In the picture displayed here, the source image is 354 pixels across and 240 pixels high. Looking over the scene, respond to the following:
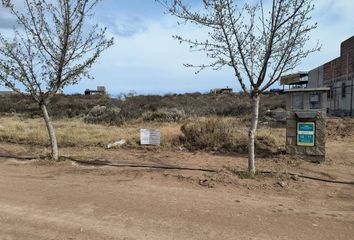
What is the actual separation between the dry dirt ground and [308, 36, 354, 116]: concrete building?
21.5 m

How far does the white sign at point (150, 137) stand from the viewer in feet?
42.5

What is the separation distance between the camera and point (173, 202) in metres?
6.76

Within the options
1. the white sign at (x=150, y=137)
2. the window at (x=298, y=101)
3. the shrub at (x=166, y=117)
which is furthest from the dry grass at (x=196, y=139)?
the shrub at (x=166, y=117)

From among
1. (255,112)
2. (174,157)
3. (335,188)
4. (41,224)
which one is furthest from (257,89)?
(41,224)

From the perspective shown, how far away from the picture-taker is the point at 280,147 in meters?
11.9

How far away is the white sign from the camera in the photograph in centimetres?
1296

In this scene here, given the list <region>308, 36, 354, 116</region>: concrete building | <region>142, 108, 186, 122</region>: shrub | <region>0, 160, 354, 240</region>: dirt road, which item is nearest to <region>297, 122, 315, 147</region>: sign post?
<region>0, 160, 354, 240</region>: dirt road

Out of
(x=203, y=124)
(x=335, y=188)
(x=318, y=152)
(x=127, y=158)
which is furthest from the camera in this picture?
(x=203, y=124)

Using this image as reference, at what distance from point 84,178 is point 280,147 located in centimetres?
578

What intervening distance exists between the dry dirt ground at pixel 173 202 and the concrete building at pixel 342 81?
848 inches

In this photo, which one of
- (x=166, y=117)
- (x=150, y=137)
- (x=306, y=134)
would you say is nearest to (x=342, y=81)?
(x=166, y=117)

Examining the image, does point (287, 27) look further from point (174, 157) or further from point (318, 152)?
point (174, 157)

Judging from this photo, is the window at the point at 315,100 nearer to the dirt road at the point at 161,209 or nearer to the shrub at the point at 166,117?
the dirt road at the point at 161,209

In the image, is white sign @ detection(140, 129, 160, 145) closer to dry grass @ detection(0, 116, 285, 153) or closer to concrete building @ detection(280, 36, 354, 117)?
dry grass @ detection(0, 116, 285, 153)
